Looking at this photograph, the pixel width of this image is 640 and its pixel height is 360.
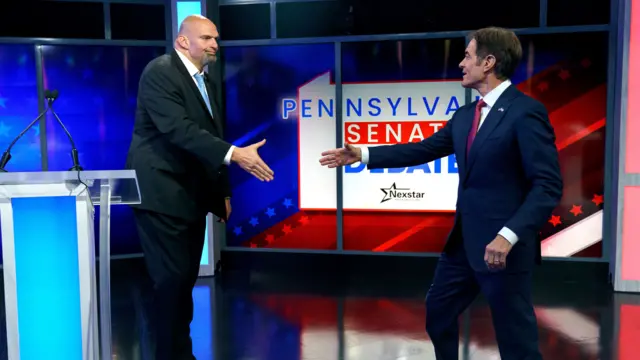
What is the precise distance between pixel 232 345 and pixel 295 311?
75cm

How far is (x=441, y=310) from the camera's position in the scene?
2369mm

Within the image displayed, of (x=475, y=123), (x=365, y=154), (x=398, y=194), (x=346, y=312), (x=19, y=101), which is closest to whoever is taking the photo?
(x=475, y=123)

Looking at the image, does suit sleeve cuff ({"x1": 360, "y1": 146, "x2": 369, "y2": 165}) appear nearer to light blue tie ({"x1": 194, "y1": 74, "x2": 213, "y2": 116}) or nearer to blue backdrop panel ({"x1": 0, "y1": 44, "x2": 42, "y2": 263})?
light blue tie ({"x1": 194, "y1": 74, "x2": 213, "y2": 116})

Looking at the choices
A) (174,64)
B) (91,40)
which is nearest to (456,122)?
(174,64)

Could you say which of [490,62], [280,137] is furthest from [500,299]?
[280,137]

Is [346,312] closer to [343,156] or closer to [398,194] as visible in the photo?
[398,194]

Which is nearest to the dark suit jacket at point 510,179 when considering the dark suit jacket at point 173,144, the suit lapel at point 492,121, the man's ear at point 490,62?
the suit lapel at point 492,121

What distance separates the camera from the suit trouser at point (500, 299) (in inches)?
82.3

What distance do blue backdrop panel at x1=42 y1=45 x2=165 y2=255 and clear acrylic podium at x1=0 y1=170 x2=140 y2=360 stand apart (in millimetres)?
3709

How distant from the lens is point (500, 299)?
211 cm

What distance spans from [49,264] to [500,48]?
5.77ft

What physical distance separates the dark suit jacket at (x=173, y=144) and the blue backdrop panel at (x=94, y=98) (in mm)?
2969

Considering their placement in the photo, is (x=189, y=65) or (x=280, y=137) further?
(x=280, y=137)

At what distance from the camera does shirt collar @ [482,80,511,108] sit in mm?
2188
